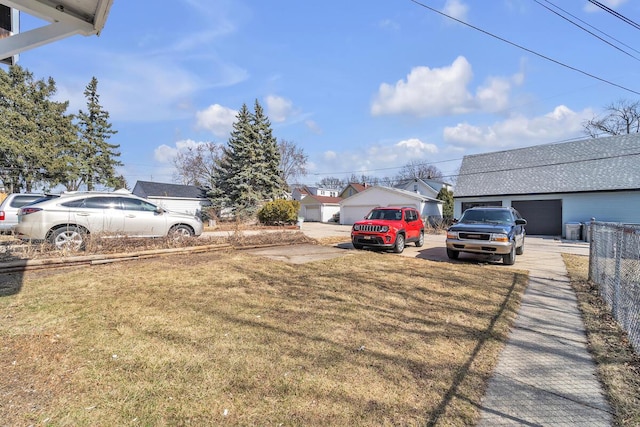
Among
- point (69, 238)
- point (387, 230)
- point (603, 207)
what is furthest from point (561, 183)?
point (69, 238)

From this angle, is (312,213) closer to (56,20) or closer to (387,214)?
(387,214)

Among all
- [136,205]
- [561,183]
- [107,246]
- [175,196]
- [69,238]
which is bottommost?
[107,246]

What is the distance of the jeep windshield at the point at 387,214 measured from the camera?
1173 cm

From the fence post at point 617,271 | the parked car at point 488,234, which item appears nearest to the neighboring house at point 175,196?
the parked car at point 488,234

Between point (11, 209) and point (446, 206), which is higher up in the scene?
point (446, 206)

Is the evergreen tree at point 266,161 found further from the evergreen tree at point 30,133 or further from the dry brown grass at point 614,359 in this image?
the dry brown grass at point 614,359

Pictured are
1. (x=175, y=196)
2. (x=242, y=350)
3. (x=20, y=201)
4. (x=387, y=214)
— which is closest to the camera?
(x=242, y=350)

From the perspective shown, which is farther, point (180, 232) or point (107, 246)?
point (180, 232)

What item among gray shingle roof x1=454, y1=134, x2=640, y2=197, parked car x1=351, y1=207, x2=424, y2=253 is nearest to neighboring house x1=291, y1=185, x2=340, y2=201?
gray shingle roof x1=454, y1=134, x2=640, y2=197

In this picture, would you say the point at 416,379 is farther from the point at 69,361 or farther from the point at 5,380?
the point at 5,380

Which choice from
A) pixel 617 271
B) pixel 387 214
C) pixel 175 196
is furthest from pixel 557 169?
pixel 175 196

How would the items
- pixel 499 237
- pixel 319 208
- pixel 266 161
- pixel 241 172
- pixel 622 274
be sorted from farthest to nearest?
pixel 319 208 → pixel 266 161 → pixel 241 172 → pixel 499 237 → pixel 622 274

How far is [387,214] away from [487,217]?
3.40m

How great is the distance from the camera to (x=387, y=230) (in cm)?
1074
